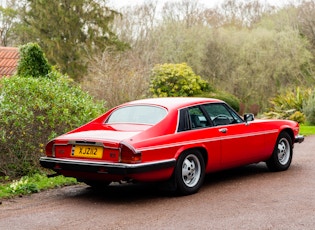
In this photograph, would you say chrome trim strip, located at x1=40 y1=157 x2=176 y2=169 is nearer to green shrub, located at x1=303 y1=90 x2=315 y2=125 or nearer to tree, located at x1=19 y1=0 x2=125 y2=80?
green shrub, located at x1=303 y1=90 x2=315 y2=125

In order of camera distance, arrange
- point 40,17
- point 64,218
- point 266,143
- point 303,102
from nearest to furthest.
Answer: point 64,218
point 266,143
point 303,102
point 40,17

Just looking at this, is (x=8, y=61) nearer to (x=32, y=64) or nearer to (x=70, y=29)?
(x=32, y=64)

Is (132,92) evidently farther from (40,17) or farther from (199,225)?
(40,17)

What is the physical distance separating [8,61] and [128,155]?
14124 mm

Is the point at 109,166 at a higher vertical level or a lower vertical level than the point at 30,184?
higher

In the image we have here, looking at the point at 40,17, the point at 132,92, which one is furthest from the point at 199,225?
the point at 40,17

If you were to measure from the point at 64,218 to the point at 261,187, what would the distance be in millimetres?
3120

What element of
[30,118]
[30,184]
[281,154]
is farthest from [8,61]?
[281,154]

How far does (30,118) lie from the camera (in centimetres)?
935

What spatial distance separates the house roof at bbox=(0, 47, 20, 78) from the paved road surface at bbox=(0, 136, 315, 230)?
1134cm

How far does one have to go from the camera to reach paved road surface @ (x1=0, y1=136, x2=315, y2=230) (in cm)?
592

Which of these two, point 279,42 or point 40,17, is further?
point 279,42

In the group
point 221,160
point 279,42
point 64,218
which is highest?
point 279,42

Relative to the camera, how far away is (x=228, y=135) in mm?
8211
